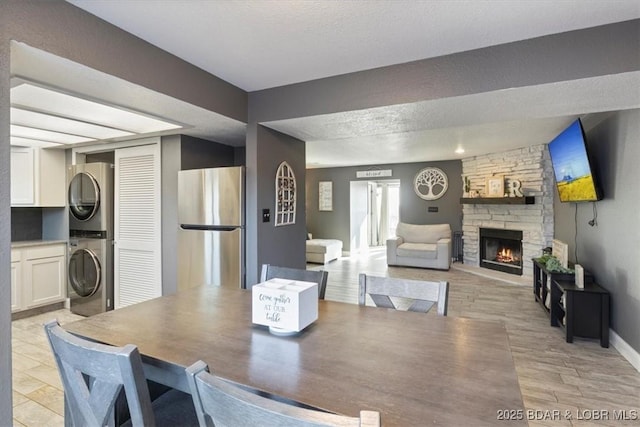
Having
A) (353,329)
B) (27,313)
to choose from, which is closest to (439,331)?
(353,329)

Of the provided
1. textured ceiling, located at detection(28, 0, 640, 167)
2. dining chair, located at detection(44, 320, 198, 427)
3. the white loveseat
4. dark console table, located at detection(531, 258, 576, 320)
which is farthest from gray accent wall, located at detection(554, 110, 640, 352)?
dining chair, located at detection(44, 320, 198, 427)

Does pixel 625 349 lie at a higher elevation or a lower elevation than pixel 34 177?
lower

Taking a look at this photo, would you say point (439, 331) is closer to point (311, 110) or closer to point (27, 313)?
point (311, 110)

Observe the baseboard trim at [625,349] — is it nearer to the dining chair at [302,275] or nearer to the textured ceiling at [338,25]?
the textured ceiling at [338,25]

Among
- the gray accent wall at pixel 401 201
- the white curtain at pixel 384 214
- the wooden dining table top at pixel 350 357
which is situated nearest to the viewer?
the wooden dining table top at pixel 350 357

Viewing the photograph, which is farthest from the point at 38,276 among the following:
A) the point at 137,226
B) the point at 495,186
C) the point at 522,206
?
the point at 522,206

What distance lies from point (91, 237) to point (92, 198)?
47 cm

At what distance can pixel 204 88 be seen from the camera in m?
2.47

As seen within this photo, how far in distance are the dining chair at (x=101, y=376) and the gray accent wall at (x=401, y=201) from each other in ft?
23.7

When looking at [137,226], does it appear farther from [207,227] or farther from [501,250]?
[501,250]

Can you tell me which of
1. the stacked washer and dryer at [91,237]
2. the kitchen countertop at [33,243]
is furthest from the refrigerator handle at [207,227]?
the kitchen countertop at [33,243]

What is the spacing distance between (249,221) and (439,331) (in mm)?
A: 2008

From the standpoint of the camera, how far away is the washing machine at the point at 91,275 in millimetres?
3775

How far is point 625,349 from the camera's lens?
107 inches
